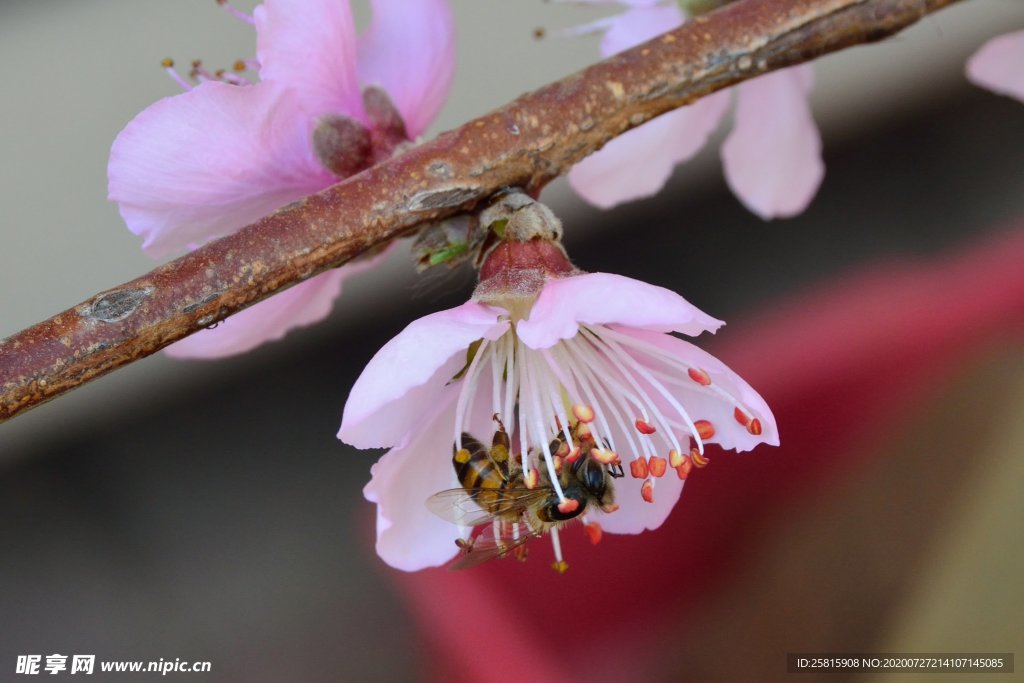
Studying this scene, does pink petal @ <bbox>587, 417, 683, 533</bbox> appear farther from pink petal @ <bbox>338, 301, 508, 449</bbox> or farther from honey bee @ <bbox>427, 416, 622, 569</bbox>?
pink petal @ <bbox>338, 301, 508, 449</bbox>

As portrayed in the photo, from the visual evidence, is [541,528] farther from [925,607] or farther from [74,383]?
[925,607]

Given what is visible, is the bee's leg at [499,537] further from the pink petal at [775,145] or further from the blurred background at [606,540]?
the blurred background at [606,540]

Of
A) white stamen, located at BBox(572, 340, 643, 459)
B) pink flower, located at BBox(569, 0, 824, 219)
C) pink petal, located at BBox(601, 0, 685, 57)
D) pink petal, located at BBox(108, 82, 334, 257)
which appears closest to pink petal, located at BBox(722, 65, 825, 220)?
pink flower, located at BBox(569, 0, 824, 219)

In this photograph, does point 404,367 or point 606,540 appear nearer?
point 404,367

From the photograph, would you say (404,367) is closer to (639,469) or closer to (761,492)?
(639,469)

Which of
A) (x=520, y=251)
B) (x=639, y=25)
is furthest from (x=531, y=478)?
(x=639, y=25)

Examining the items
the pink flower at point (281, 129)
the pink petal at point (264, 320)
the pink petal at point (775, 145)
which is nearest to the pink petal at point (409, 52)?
the pink flower at point (281, 129)
